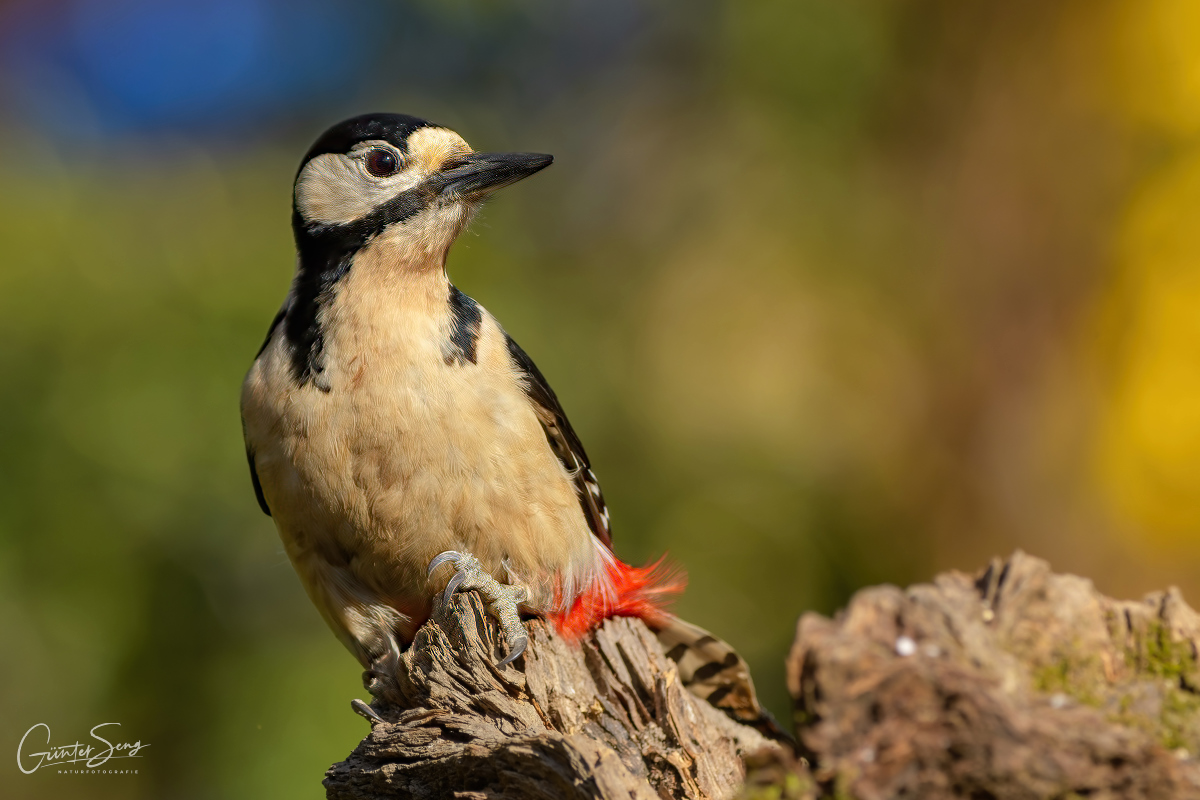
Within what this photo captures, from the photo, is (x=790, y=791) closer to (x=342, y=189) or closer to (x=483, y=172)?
(x=483, y=172)

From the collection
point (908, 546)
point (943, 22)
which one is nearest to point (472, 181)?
point (908, 546)

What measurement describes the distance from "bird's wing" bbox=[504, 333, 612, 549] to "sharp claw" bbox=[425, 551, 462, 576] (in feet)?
Result: 2.36

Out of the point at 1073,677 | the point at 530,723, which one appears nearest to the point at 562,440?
the point at 530,723

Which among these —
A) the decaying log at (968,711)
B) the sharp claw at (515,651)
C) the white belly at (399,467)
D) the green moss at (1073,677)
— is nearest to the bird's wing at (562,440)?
the white belly at (399,467)

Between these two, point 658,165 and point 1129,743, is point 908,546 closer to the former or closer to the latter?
point 658,165

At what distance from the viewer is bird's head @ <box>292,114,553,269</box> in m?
3.74

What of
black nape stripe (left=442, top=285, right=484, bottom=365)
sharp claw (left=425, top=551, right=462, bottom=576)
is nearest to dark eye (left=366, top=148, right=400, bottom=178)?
black nape stripe (left=442, top=285, right=484, bottom=365)

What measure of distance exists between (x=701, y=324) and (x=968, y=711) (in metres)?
7.74

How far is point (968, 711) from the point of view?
5.93ft

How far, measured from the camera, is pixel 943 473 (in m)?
9.83

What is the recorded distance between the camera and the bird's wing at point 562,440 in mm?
4023

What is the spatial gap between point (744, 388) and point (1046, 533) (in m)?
3.15

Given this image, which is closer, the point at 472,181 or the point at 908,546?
the point at 472,181

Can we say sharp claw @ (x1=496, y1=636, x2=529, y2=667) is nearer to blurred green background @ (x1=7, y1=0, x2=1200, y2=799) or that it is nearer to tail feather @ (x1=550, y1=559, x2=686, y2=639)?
tail feather @ (x1=550, y1=559, x2=686, y2=639)
